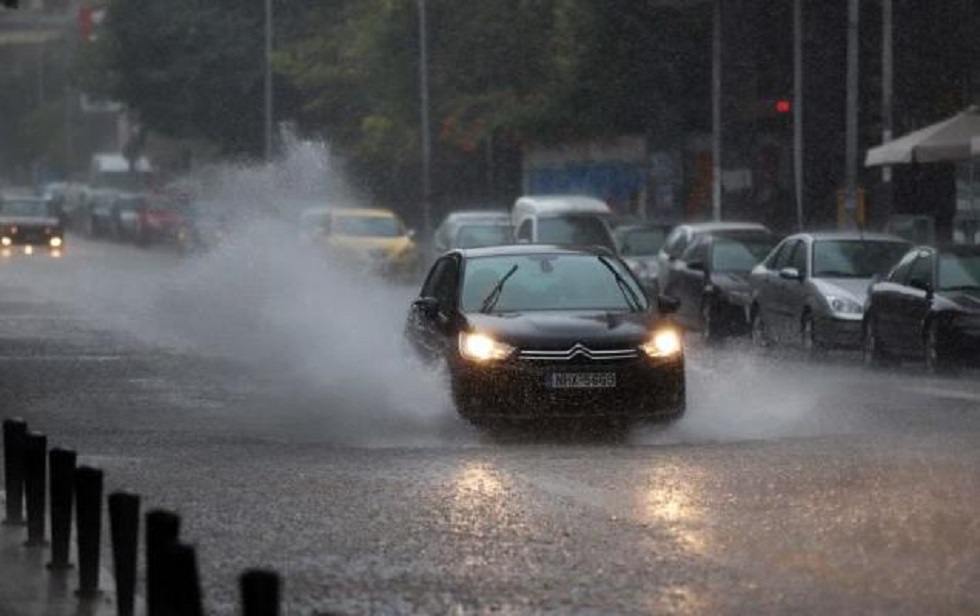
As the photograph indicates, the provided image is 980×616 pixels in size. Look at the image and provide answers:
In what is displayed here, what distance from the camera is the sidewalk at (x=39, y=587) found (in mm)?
11312

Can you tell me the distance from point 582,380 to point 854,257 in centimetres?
1324

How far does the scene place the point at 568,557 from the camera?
43.3 ft

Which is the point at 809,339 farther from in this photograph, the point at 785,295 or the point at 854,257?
→ the point at 854,257

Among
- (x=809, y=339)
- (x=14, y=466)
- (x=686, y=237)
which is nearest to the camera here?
(x=14, y=466)

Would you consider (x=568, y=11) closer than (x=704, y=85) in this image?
Yes

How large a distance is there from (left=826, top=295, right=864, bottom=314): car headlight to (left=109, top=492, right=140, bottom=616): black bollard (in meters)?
20.7

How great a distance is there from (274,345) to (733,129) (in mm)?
26524

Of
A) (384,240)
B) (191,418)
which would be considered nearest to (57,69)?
(384,240)

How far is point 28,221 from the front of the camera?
266ft

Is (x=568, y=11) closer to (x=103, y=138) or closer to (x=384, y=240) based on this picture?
(x=384, y=240)

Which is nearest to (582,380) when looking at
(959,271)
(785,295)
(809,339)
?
(959,271)

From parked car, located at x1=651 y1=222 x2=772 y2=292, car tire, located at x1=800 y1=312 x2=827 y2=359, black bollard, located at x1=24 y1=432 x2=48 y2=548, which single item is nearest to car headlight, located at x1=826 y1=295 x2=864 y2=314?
car tire, located at x1=800 y1=312 x2=827 y2=359

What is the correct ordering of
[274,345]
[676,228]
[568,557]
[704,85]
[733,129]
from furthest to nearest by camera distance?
1. [704,85]
2. [733,129]
3. [676,228]
4. [274,345]
5. [568,557]

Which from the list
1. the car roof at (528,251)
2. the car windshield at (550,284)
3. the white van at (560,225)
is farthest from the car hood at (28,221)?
the car windshield at (550,284)
